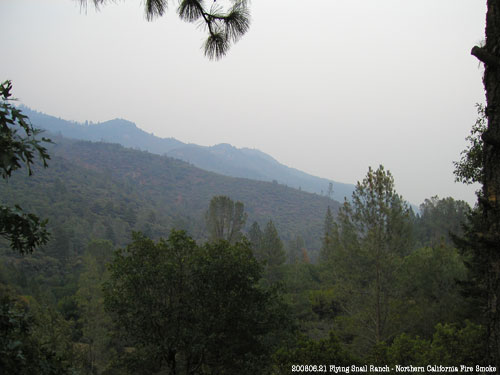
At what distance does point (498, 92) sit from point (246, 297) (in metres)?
6.94

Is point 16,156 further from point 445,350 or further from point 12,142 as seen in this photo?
point 445,350

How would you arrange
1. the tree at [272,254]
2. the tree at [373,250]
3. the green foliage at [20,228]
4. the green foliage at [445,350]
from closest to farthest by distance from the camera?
the green foliage at [20,228], the green foliage at [445,350], the tree at [373,250], the tree at [272,254]

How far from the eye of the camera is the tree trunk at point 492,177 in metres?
2.30

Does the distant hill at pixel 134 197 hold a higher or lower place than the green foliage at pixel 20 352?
higher

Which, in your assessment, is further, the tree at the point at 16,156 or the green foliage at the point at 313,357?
the green foliage at the point at 313,357

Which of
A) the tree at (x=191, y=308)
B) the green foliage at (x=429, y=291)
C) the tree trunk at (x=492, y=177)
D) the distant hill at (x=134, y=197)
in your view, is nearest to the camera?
the tree trunk at (x=492, y=177)

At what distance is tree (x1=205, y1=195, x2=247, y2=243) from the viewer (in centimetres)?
3128

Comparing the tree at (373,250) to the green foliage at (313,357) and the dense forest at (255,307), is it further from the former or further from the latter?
the green foliage at (313,357)

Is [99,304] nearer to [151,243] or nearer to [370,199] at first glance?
[151,243]

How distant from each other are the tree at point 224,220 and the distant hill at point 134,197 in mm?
15558

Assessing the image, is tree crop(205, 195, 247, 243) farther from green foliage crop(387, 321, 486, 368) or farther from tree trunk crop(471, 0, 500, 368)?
tree trunk crop(471, 0, 500, 368)

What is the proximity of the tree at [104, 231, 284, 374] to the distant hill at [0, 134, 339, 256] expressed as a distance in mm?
22912

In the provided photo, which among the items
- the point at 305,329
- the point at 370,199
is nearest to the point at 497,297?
the point at 370,199

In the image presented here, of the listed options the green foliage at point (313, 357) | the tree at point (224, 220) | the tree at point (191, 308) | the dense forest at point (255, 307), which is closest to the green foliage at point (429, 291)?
Result: the dense forest at point (255, 307)
